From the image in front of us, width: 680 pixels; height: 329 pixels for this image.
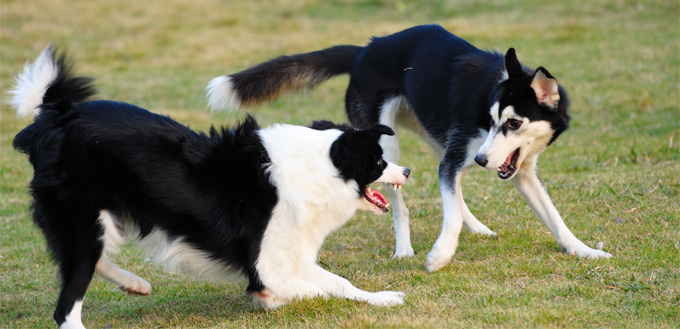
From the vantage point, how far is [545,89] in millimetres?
4715

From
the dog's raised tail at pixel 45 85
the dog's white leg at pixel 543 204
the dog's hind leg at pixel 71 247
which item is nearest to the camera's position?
the dog's hind leg at pixel 71 247

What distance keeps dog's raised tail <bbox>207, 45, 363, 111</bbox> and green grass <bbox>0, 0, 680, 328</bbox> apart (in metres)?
1.36

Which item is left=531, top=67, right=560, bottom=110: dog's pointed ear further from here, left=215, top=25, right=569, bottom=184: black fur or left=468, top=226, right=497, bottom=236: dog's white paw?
left=468, top=226, right=497, bottom=236: dog's white paw

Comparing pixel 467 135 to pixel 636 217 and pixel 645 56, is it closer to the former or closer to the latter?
→ pixel 636 217

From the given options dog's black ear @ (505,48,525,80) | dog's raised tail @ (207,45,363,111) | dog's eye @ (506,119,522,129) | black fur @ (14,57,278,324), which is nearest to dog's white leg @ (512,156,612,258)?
dog's eye @ (506,119,522,129)

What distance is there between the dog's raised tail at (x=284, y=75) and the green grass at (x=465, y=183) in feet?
4.48

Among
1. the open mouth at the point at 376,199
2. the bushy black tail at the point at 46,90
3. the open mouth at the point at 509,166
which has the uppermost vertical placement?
the bushy black tail at the point at 46,90

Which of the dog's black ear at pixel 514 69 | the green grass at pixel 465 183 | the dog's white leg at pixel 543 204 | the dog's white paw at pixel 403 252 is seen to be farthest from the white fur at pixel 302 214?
the dog's white leg at pixel 543 204

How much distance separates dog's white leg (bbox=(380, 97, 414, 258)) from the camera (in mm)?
5688

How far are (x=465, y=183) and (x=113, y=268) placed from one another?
13.3 feet

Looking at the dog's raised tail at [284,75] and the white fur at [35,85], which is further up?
the white fur at [35,85]

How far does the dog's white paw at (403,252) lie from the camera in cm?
562

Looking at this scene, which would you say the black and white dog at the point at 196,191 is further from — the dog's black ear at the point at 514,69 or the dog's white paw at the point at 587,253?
the dog's white paw at the point at 587,253

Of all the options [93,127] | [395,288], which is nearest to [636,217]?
[395,288]
